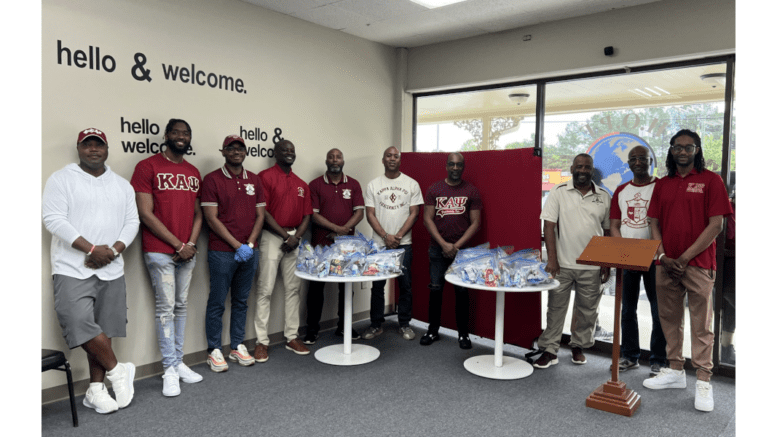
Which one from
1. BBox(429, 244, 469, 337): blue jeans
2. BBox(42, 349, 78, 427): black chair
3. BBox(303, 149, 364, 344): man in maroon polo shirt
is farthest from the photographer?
BBox(303, 149, 364, 344): man in maroon polo shirt

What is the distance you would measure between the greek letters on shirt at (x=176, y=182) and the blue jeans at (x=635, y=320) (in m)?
3.35

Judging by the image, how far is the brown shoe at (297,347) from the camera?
437cm

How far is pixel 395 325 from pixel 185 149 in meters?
2.72

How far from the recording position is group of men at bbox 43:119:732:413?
10.4 feet

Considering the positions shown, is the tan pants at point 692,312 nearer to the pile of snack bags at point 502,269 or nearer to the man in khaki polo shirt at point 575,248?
the man in khaki polo shirt at point 575,248

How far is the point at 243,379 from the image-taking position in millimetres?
3797

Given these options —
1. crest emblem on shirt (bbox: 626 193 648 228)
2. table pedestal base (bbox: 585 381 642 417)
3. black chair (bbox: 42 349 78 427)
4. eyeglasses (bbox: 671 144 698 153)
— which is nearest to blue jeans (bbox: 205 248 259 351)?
black chair (bbox: 42 349 78 427)

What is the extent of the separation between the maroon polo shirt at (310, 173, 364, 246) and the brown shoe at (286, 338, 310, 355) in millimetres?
860

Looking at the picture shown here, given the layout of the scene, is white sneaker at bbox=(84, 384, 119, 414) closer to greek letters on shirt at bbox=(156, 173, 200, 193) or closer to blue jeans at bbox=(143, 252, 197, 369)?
blue jeans at bbox=(143, 252, 197, 369)

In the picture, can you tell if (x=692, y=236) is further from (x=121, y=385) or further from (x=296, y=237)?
(x=121, y=385)

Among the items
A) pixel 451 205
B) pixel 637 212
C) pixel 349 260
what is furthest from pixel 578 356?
pixel 349 260

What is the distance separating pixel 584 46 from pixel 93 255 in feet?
13.6

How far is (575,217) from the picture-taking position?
13.1 ft

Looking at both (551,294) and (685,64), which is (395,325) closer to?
(551,294)
